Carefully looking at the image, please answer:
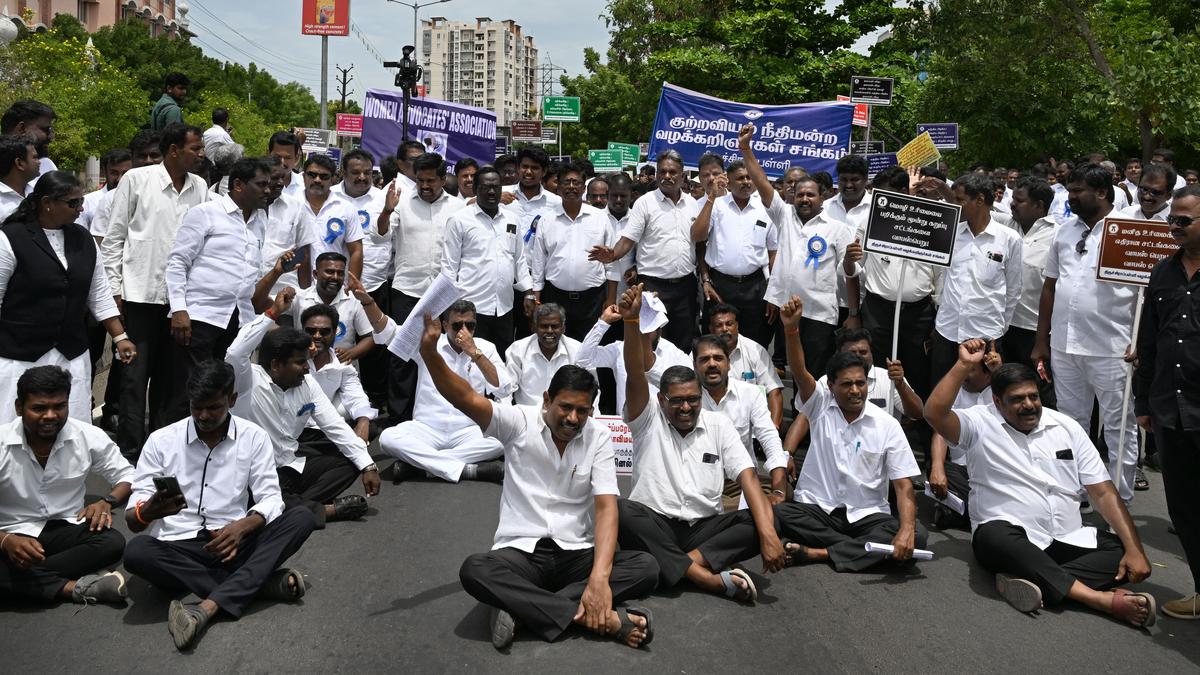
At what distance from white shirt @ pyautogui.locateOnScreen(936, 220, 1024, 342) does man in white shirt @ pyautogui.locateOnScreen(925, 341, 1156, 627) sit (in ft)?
6.69

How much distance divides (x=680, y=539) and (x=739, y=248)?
13.1 feet

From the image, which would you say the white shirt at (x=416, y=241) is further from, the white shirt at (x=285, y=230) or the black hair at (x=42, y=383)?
the black hair at (x=42, y=383)

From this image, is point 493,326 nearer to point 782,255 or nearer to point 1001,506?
point 782,255

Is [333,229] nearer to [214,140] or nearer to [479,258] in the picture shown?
[479,258]

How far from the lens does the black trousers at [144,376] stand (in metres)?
7.58

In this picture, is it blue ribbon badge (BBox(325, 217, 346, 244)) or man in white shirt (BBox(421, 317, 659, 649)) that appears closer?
man in white shirt (BBox(421, 317, 659, 649))

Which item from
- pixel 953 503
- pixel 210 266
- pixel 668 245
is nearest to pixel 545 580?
pixel 953 503

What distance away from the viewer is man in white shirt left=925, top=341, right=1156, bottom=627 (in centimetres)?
561

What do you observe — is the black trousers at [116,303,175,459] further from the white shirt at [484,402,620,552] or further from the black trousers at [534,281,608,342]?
the black trousers at [534,281,608,342]

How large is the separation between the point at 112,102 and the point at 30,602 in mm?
37047

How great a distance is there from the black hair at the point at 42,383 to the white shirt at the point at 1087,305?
6216 millimetres

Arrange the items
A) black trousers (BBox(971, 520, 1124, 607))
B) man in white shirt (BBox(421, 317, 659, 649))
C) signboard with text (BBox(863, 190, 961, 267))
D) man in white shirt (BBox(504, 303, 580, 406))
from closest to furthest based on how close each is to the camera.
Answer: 1. man in white shirt (BBox(421, 317, 659, 649))
2. black trousers (BBox(971, 520, 1124, 607))
3. signboard with text (BBox(863, 190, 961, 267))
4. man in white shirt (BBox(504, 303, 580, 406))

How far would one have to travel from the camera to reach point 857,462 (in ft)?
21.0

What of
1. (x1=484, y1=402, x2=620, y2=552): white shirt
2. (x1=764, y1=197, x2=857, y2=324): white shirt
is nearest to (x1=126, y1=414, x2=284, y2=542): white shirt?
(x1=484, y1=402, x2=620, y2=552): white shirt
